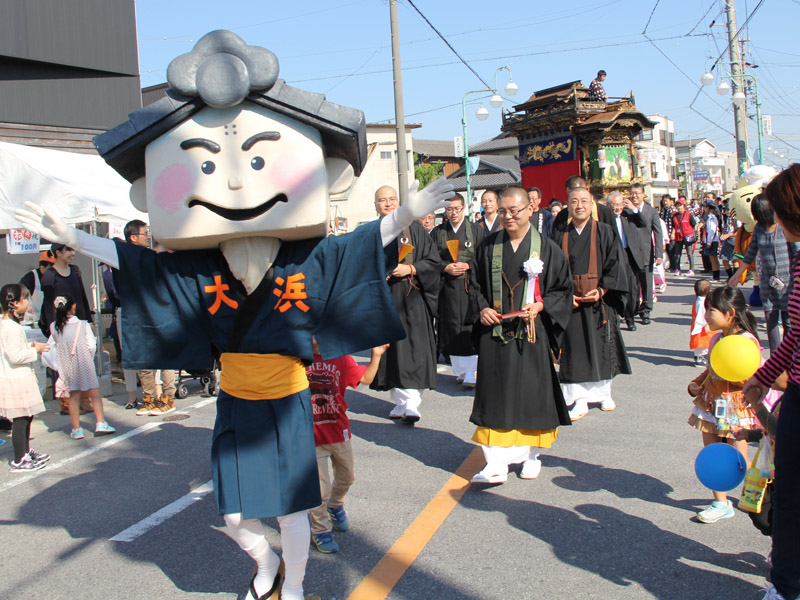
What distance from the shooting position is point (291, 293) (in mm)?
2996

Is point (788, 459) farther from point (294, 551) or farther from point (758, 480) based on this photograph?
point (294, 551)

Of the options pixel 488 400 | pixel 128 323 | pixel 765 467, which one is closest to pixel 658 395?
pixel 488 400

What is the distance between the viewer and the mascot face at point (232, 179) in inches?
113

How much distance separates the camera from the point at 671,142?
6800 centimetres

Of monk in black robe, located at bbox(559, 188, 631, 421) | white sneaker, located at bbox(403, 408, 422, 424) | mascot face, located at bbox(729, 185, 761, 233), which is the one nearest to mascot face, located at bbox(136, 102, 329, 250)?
white sneaker, located at bbox(403, 408, 422, 424)

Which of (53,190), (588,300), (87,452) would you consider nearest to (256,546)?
(87,452)

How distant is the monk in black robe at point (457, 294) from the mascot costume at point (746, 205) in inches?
102

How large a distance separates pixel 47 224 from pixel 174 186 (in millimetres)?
585

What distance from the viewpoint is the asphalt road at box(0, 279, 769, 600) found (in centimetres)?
332

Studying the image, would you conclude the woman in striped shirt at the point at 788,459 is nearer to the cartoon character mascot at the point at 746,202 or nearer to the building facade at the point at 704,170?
the cartoon character mascot at the point at 746,202

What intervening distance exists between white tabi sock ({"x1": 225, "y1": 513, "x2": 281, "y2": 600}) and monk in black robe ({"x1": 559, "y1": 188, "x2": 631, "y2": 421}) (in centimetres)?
362

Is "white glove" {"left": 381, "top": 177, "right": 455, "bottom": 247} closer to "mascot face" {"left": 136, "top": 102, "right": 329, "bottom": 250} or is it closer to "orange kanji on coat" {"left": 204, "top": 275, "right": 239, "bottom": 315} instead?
"mascot face" {"left": 136, "top": 102, "right": 329, "bottom": 250}

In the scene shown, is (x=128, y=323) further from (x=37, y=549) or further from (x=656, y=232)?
(x=656, y=232)

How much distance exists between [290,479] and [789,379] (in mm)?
2000
